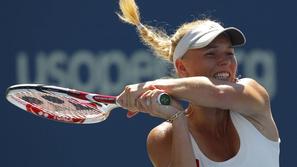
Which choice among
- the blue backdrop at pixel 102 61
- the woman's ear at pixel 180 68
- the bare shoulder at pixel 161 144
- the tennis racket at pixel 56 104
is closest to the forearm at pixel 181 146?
the bare shoulder at pixel 161 144

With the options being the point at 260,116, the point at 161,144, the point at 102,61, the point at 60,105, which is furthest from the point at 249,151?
the point at 102,61

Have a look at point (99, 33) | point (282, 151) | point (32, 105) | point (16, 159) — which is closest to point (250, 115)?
point (32, 105)

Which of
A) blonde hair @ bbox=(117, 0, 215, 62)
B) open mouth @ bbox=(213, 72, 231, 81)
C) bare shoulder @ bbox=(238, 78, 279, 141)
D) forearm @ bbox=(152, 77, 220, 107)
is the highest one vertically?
blonde hair @ bbox=(117, 0, 215, 62)

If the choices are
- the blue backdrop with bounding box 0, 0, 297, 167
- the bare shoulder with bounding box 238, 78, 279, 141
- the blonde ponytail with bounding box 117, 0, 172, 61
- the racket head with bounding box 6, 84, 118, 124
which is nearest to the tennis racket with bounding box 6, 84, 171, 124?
the racket head with bounding box 6, 84, 118, 124

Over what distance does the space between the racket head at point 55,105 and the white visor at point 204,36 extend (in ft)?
1.79

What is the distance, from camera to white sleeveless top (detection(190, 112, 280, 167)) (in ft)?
9.04

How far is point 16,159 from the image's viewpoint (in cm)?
605

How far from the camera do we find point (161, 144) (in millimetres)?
2996

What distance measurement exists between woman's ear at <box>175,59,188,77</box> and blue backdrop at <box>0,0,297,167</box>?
2.28 m

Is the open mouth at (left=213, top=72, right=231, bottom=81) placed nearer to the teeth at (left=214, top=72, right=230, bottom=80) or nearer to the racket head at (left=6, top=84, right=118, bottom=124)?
the teeth at (left=214, top=72, right=230, bottom=80)

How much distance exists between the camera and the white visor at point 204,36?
2.85m

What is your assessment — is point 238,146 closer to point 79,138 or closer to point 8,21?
point 79,138

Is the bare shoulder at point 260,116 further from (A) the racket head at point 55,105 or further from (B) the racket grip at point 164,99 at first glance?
(A) the racket head at point 55,105

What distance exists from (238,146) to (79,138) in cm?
309
